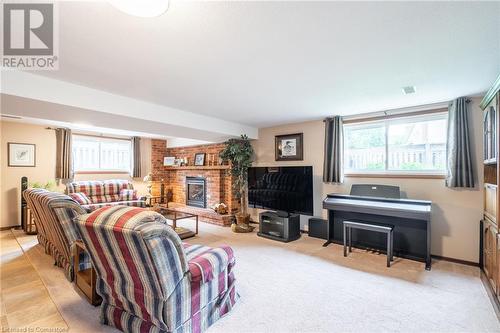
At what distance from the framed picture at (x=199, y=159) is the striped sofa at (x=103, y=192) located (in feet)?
5.58

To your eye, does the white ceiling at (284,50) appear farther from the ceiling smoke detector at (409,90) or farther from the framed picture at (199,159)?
the framed picture at (199,159)

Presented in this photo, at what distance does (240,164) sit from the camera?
204 inches

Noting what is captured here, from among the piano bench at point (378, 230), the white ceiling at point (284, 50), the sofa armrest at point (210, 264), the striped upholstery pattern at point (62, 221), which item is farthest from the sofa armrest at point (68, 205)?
the piano bench at point (378, 230)

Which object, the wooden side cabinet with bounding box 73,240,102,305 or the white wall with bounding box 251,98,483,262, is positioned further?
the white wall with bounding box 251,98,483,262

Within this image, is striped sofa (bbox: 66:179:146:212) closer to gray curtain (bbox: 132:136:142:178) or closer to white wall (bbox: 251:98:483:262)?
gray curtain (bbox: 132:136:142:178)

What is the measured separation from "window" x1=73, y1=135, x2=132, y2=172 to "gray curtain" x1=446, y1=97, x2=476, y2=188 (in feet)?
23.2

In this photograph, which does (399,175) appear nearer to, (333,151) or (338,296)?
(333,151)

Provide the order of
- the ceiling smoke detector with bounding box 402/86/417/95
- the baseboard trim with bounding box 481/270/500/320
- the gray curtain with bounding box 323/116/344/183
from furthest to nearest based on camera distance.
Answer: the gray curtain with bounding box 323/116/344/183, the ceiling smoke detector with bounding box 402/86/417/95, the baseboard trim with bounding box 481/270/500/320

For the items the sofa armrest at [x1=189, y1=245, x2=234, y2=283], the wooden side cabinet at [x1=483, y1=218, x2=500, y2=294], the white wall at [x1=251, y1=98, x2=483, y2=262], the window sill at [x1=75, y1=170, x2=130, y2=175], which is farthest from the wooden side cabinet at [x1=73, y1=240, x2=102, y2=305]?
the window sill at [x1=75, y1=170, x2=130, y2=175]

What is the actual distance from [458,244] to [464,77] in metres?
2.25

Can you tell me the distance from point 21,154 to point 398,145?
7.36m

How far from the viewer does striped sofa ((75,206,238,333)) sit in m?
1.51

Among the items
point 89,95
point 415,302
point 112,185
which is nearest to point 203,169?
point 112,185

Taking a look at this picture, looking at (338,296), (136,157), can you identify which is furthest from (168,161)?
(338,296)
